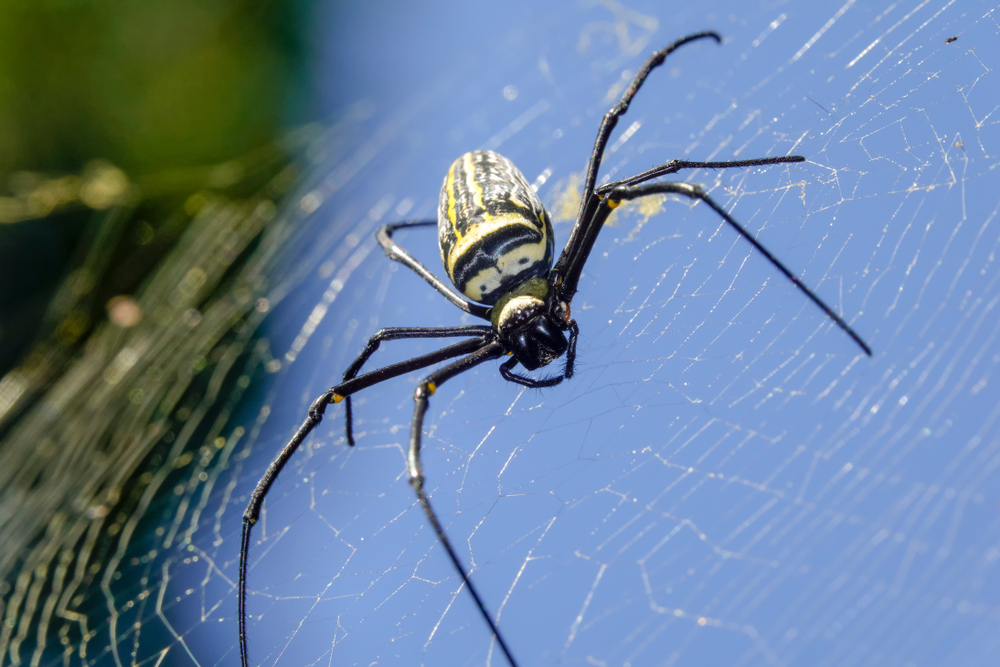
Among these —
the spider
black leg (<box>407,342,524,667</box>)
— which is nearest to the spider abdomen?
the spider

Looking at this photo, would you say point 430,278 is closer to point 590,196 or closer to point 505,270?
point 505,270

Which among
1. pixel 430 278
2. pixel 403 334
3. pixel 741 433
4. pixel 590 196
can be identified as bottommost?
pixel 741 433

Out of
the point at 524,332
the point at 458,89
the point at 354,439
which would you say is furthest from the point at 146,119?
the point at 524,332

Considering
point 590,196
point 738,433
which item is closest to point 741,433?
point 738,433

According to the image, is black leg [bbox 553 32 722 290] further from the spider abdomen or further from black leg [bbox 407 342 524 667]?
black leg [bbox 407 342 524 667]

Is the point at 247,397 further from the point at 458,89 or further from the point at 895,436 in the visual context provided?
the point at 895,436

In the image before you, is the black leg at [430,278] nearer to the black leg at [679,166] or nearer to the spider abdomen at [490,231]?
the spider abdomen at [490,231]

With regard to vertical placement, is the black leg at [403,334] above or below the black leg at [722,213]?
above

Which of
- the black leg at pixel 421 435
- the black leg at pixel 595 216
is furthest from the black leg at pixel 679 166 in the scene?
the black leg at pixel 421 435
